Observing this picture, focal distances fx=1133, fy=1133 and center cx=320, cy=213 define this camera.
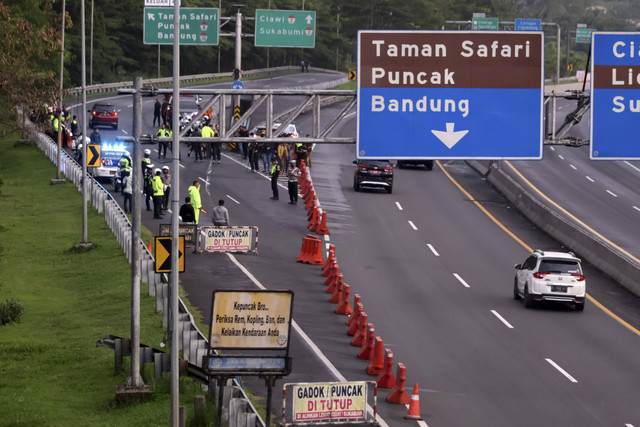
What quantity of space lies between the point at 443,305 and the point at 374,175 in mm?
19685

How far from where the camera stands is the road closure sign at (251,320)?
61.4ft

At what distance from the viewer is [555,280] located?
3231cm

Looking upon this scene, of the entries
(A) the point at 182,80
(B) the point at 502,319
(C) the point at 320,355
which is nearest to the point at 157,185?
(B) the point at 502,319

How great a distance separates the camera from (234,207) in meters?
47.3

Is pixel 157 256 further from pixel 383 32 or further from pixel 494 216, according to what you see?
pixel 494 216

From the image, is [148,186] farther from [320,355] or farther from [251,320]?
[251,320]

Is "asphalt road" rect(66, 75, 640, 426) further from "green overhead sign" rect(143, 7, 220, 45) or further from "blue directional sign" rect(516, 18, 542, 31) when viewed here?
"blue directional sign" rect(516, 18, 542, 31)

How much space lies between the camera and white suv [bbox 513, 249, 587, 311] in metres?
32.4

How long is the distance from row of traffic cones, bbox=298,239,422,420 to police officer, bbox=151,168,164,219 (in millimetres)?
10002

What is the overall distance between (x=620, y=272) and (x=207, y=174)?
2418cm

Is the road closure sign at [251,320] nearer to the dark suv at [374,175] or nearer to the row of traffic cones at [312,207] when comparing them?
the row of traffic cones at [312,207]

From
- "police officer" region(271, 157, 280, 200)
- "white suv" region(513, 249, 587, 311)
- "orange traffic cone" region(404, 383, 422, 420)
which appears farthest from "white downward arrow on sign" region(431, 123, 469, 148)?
"police officer" region(271, 157, 280, 200)

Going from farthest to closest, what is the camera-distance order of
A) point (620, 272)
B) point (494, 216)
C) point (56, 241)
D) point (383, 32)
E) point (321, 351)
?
point (494, 216) → point (56, 241) → point (620, 272) → point (321, 351) → point (383, 32)

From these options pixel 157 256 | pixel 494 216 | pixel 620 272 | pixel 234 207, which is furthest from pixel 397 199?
pixel 157 256
